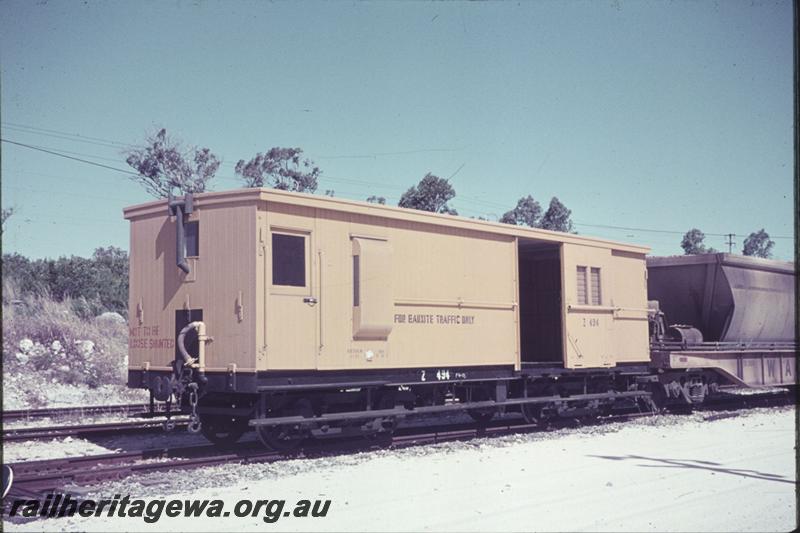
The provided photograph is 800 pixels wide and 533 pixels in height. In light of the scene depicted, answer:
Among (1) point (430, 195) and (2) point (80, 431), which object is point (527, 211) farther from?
(2) point (80, 431)

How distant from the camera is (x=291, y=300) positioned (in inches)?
393

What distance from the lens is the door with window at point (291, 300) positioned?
32.0 feet

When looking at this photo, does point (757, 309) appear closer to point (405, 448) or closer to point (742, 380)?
point (742, 380)

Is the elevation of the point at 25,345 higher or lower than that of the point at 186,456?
higher

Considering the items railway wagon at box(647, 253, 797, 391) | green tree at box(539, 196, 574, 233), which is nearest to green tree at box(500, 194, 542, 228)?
green tree at box(539, 196, 574, 233)

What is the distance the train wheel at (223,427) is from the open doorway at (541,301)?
257 inches

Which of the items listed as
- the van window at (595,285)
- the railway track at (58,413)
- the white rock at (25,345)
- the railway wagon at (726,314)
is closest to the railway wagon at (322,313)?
the van window at (595,285)

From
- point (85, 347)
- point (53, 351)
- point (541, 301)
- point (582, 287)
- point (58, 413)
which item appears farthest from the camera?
point (85, 347)

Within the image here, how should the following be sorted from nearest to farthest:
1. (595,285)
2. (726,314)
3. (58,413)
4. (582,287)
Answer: (582,287) < (595,285) < (58,413) < (726,314)

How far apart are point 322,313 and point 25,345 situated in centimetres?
1466

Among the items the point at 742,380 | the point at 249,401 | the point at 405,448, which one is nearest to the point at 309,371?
the point at 249,401

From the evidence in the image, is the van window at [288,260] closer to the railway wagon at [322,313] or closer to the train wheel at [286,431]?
the railway wagon at [322,313]

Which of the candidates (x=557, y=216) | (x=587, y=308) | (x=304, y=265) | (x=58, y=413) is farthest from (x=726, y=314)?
(x=557, y=216)

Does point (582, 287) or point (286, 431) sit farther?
point (582, 287)
